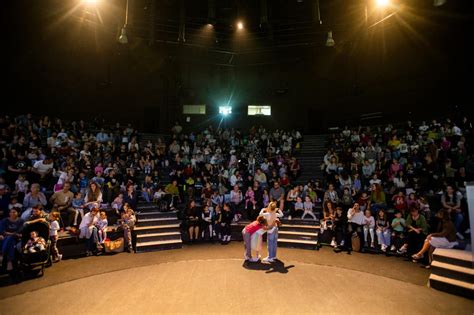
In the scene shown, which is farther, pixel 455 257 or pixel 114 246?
pixel 114 246

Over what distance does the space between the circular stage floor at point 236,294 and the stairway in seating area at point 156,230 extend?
1821mm

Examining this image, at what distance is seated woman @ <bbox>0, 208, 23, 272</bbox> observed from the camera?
630cm

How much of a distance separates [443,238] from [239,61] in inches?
695

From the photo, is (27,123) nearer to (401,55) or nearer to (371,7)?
(371,7)

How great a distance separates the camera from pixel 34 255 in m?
6.16

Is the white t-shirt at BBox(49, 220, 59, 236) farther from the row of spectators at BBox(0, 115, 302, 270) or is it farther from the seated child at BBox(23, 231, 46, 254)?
the seated child at BBox(23, 231, 46, 254)

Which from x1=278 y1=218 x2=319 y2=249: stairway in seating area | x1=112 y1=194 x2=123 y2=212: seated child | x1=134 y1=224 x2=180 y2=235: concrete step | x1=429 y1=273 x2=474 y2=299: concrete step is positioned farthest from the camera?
x1=112 y1=194 x2=123 y2=212: seated child

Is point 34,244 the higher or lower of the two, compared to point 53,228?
lower

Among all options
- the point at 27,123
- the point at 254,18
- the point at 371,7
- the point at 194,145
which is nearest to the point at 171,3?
the point at 254,18

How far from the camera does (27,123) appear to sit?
11953mm

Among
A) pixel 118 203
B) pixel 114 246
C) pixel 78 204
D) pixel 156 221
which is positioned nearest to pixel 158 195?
pixel 156 221

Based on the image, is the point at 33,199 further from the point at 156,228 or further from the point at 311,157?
the point at 311,157

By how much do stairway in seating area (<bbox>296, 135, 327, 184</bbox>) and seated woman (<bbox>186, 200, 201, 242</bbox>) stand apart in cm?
572

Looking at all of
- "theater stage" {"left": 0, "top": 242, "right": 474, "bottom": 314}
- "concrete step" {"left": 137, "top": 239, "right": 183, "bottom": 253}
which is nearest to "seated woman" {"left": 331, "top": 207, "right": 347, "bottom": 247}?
"theater stage" {"left": 0, "top": 242, "right": 474, "bottom": 314}
